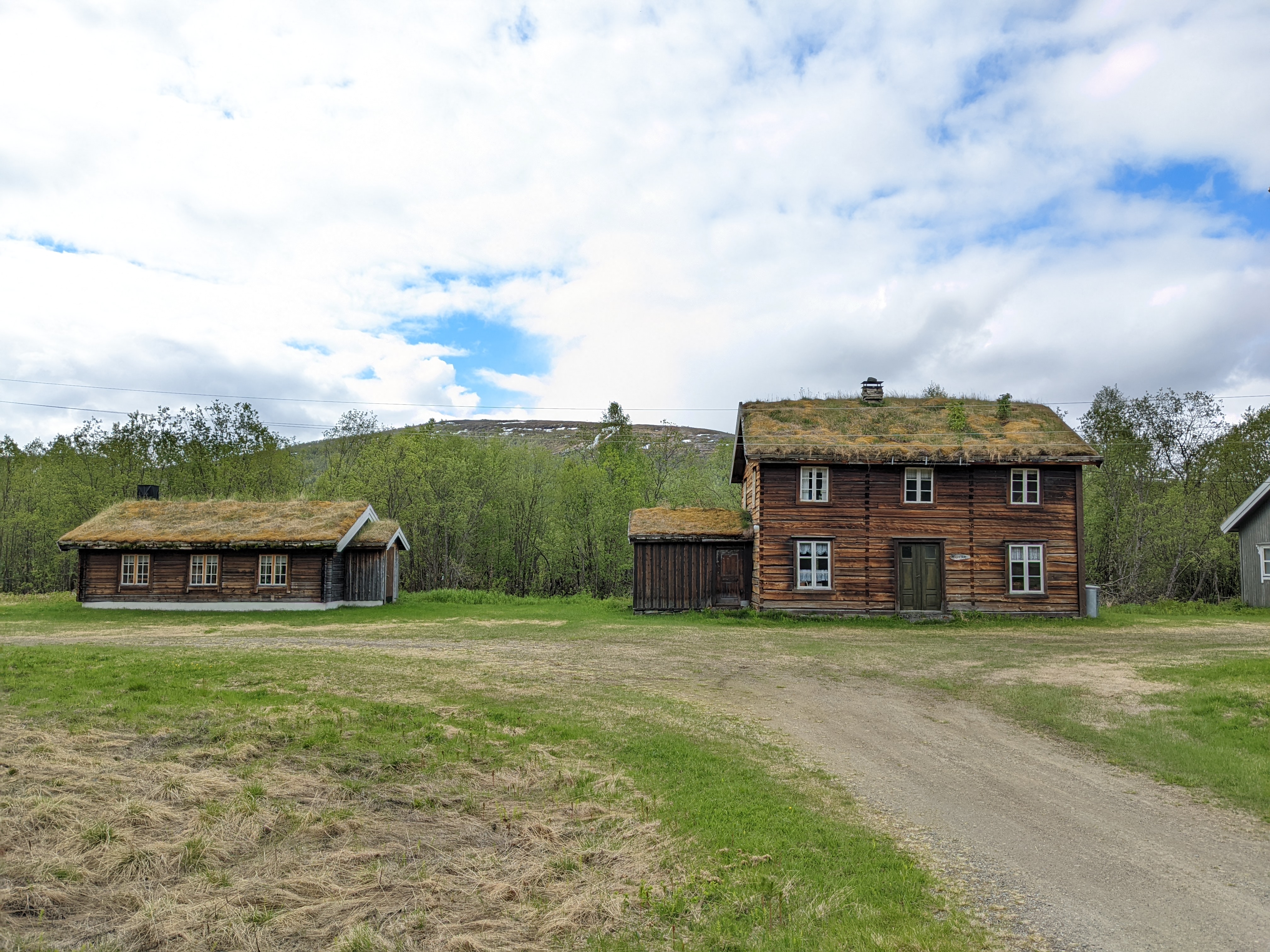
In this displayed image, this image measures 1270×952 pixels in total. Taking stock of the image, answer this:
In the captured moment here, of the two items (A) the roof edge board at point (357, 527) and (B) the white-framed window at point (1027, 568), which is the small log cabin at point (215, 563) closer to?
(A) the roof edge board at point (357, 527)

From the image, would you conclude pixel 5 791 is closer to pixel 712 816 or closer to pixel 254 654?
pixel 712 816

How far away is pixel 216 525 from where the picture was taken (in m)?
33.1

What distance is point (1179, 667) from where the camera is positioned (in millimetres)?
14945

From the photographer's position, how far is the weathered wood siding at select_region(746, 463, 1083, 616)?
91.5 ft

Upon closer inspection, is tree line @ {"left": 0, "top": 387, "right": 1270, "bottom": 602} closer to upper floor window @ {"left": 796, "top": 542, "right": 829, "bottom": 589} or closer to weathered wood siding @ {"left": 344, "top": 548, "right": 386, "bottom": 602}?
weathered wood siding @ {"left": 344, "top": 548, "right": 386, "bottom": 602}

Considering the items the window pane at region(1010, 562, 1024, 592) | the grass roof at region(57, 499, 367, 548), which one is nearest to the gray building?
the window pane at region(1010, 562, 1024, 592)

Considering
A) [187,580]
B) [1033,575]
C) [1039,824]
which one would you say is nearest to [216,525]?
[187,580]

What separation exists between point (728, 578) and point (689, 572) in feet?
5.11

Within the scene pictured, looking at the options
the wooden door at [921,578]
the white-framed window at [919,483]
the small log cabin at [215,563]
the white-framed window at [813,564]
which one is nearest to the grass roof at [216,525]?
the small log cabin at [215,563]

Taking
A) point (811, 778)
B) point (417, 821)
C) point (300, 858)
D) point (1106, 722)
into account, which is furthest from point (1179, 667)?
point (300, 858)

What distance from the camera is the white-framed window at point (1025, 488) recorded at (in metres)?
28.1

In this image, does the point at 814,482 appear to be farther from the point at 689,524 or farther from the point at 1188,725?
the point at 1188,725

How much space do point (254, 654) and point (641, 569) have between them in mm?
15580

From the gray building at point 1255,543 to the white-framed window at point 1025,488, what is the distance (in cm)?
1058
